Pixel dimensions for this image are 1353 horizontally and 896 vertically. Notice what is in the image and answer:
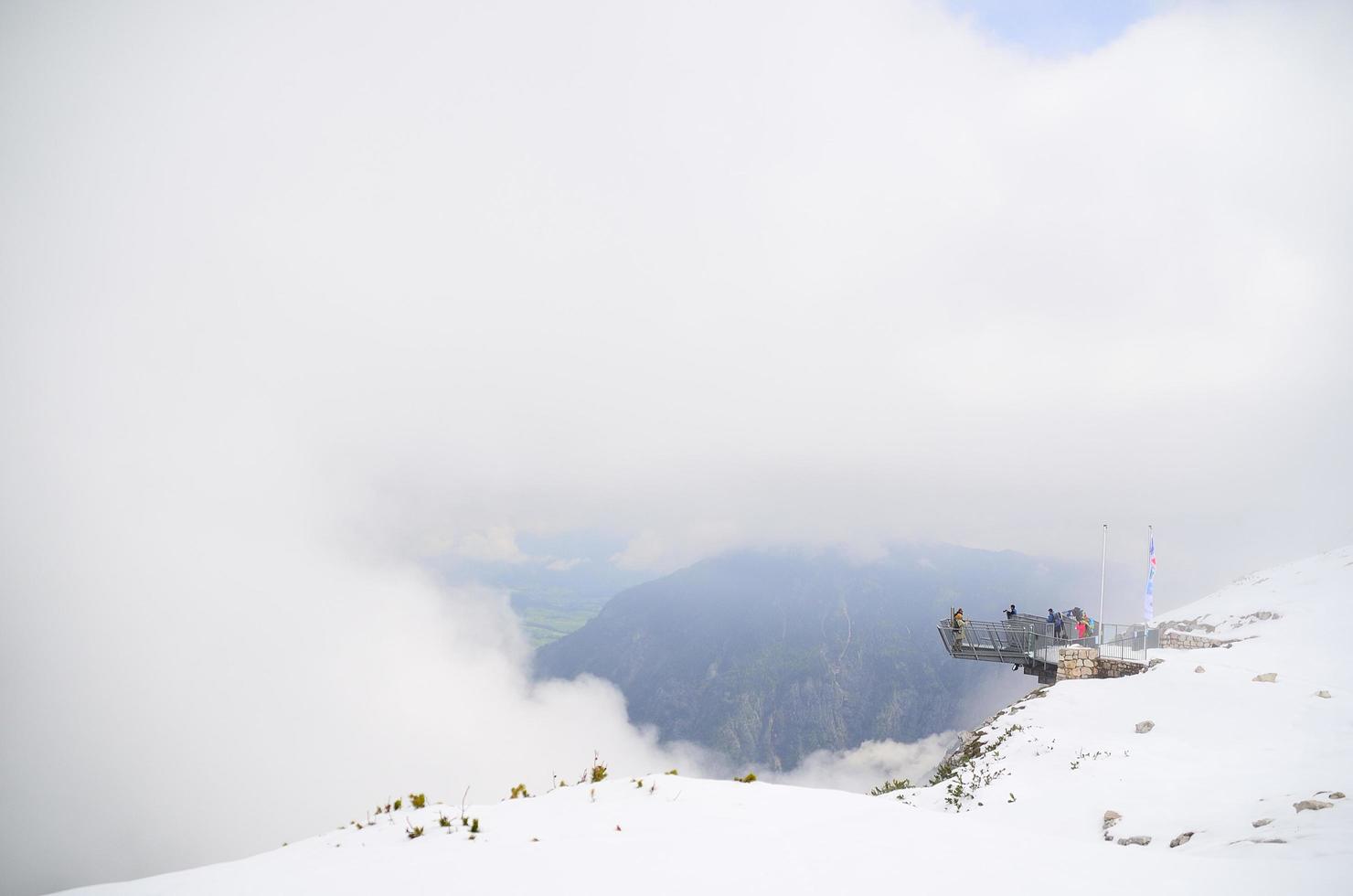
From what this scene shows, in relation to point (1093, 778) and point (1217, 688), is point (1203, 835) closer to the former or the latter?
point (1093, 778)

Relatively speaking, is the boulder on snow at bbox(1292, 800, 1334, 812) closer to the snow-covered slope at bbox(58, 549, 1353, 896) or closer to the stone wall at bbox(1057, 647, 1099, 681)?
the snow-covered slope at bbox(58, 549, 1353, 896)

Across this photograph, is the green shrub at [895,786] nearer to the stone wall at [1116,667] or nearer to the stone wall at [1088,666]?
the stone wall at [1116,667]

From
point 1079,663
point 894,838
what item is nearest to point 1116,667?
point 1079,663

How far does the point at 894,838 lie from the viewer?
7.88 meters

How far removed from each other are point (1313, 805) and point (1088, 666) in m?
21.8

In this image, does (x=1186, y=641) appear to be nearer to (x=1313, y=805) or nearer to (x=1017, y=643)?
(x=1017, y=643)

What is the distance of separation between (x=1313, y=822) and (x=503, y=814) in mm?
11454

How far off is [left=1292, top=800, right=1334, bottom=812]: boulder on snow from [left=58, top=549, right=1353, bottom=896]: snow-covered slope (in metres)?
0.06

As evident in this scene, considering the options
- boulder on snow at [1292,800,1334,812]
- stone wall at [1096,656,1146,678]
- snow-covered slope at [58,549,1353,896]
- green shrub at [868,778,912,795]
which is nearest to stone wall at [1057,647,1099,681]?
stone wall at [1096,656,1146,678]

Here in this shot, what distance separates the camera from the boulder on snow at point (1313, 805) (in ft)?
31.8

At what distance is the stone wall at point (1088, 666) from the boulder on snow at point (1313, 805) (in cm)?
2035

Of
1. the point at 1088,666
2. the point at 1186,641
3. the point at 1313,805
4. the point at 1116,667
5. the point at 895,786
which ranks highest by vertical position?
the point at 1313,805

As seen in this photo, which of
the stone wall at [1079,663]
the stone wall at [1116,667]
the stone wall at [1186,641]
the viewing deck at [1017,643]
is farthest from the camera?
the viewing deck at [1017,643]

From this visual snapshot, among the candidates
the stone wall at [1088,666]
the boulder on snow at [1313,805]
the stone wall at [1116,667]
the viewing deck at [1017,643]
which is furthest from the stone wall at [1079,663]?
the boulder on snow at [1313,805]
